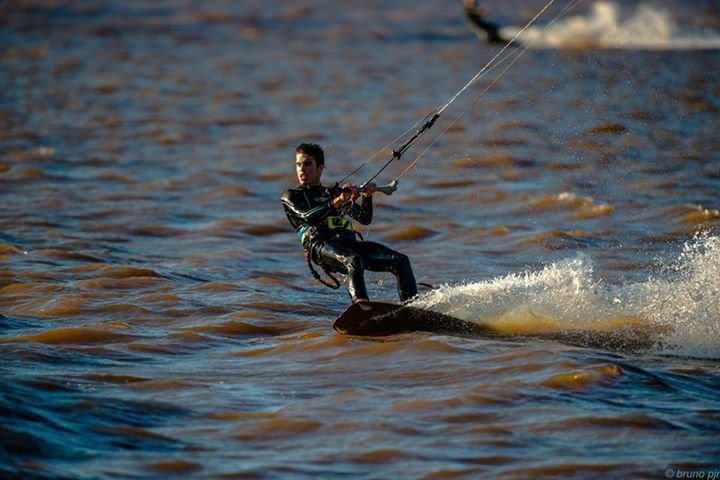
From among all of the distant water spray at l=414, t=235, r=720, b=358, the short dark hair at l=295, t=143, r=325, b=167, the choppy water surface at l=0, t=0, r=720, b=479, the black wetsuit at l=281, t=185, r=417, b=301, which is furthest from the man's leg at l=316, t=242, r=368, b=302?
the short dark hair at l=295, t=143, r=325, b=167

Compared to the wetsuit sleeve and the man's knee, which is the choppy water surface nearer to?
the man's knee

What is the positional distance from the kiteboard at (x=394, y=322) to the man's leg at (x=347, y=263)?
17cm

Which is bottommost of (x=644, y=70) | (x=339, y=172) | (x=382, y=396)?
(x=382, y=396)

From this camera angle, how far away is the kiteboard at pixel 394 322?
9.59m

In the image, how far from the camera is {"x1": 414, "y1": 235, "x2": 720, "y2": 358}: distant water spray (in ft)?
32.1

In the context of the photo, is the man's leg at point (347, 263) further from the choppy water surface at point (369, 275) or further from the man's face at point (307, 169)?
the man's face at point (307, 169)

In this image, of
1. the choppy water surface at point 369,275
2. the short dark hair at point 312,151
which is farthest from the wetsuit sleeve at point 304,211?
the choppy water surface at point 369,275

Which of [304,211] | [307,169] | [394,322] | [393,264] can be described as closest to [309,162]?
[307,169]

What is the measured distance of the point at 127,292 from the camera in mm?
11953

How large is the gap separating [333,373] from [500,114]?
49.5 feet

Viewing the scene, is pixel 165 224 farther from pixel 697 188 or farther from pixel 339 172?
pixel 697 188

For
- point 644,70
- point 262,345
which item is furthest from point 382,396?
point 644,70

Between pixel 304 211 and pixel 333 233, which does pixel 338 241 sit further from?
pixel 304 211

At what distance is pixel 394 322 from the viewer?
9742 millimetres
